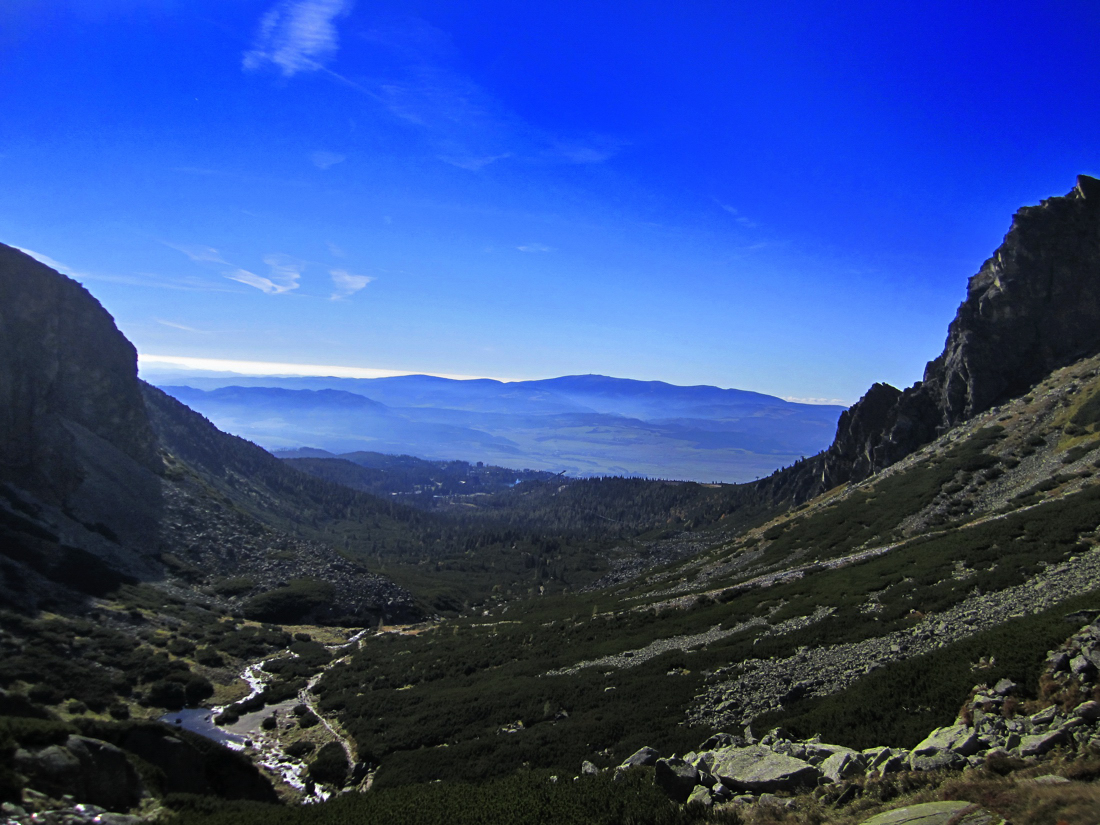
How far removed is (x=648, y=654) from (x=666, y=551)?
93.4 m

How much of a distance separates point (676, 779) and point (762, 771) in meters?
1.92

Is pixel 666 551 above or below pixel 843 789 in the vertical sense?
below

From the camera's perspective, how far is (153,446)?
273 feet

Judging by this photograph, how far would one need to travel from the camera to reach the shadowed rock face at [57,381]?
61750 millimetres

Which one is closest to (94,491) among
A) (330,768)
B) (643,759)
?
(330,768)

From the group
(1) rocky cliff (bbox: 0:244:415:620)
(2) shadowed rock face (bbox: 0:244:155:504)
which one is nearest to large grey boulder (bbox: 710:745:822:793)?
(1) rocky cliff (bbox: 0:244:415:620)

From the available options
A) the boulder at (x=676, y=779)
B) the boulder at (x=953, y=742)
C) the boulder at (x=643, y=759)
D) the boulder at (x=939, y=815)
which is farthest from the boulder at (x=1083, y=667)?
the boulder at (x=643, y=759)

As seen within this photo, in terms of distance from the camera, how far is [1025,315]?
6431cm

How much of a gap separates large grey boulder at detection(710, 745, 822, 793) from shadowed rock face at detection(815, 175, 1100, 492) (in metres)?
68.7

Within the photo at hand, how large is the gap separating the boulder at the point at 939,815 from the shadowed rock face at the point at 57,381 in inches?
3102

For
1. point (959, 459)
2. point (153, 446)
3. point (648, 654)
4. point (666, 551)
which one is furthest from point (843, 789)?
point (666, 551)

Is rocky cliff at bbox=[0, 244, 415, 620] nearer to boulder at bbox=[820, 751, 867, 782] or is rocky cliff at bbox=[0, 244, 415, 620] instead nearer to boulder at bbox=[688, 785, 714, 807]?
boulder at bbox=[688, 785, 714, 807]

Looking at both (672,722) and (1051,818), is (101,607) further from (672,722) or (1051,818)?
(1051,818)

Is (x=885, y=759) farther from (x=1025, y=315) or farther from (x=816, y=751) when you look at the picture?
(x=1025, y=315)
